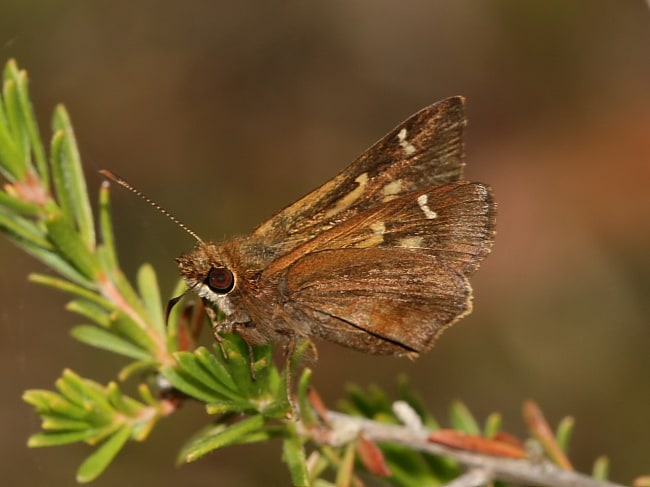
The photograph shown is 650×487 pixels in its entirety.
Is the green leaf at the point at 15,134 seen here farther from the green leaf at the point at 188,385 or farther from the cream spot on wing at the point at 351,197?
the cream spot on wing at the point at 351,197

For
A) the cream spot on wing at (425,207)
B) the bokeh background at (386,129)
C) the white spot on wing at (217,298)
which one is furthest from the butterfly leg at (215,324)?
the bokeh background at (386,129)

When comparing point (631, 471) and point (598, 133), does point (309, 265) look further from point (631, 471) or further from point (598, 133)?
point (598, 133)

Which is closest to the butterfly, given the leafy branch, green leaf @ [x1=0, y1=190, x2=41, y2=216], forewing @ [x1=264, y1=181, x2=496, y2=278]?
forewing @ [x1=264, y1=181, x2=496, y2=278]

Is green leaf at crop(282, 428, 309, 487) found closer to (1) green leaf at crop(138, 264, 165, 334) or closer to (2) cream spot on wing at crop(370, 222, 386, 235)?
(1) green leaf at crop(138, 264, 165, 334)

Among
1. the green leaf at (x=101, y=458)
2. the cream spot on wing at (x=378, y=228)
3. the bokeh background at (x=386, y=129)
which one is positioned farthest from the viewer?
the bokeh background at (x=386, y=129)

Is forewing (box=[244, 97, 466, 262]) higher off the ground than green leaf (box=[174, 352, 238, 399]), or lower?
higher

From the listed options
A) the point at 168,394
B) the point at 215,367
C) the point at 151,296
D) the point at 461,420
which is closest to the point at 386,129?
the point at 461,420
